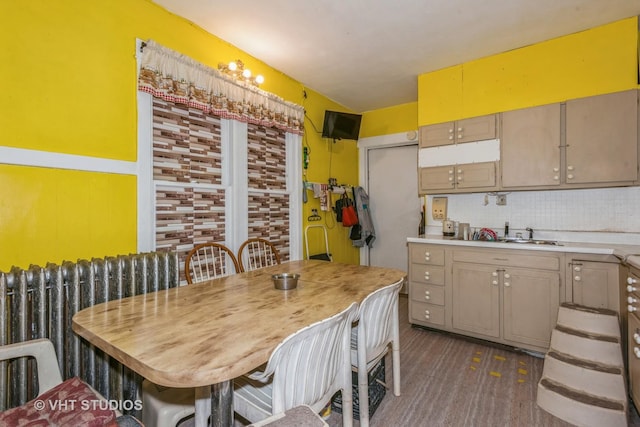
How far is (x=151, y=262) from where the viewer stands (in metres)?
1.87

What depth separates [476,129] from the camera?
2.95 meters

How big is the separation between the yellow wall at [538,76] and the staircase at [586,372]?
5.92 feet

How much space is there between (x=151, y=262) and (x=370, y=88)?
307 cm

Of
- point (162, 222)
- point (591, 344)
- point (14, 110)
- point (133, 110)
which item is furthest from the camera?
point (162, 222)

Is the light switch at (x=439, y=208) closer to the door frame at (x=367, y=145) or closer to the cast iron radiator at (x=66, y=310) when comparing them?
the door frame at (x=367, y=145)

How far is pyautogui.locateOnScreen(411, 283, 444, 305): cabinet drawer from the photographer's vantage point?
9.61ft

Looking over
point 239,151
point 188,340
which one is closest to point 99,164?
point 239,151

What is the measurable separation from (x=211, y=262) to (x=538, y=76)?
3319 mm

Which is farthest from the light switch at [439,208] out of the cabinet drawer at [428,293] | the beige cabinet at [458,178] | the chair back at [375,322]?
the chair back at [375,322]

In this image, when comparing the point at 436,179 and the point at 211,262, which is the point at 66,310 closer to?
the point at 211,262

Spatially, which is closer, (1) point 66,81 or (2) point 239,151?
(1) point 66,81

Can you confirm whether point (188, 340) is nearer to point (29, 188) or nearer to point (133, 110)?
point (29, 188)

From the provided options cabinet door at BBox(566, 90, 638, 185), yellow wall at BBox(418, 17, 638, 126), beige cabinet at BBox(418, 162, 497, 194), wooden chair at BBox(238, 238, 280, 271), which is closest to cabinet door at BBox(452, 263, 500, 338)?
beige cabinet at BBox(418, 162, 497, 194)

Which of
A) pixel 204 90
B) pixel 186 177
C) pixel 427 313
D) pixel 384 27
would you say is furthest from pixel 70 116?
pixel 427 313
